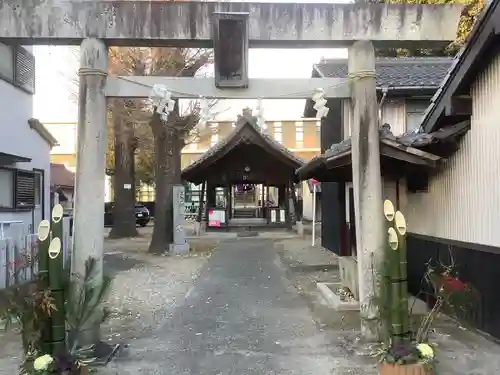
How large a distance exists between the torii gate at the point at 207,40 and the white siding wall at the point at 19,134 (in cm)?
598

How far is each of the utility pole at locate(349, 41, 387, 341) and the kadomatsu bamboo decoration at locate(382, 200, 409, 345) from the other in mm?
1472

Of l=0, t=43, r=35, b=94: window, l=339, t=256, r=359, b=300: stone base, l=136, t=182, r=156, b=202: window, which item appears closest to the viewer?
l=339, t=256, r=359, b=300: stone base

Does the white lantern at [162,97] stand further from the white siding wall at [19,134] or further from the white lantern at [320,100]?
the white siding wall at [19,134]

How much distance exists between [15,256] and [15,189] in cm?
259

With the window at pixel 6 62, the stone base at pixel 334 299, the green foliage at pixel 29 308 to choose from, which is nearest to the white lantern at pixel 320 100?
the stone base at pixel 334 299

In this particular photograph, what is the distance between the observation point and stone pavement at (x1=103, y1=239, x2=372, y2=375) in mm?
6418

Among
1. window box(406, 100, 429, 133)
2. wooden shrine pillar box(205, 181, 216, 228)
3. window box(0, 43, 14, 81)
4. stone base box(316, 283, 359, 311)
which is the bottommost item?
stone base box(316, 283, 359, 311)

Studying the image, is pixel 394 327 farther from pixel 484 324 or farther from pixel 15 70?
pixel 15 70

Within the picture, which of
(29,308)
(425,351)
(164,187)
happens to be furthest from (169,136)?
(425,351)

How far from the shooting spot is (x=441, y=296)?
5621 mm

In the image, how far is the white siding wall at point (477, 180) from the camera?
276 inches

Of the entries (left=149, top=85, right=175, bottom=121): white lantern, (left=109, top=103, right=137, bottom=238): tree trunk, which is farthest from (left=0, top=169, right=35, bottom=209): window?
(left=109, top=103, right=137, bottom=238): tree trunk

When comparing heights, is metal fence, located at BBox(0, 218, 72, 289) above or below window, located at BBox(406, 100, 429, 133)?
below

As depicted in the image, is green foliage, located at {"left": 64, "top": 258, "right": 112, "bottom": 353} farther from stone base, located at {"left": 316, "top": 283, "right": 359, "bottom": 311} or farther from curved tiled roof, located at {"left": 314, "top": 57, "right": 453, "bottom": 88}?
curved tiled roof, located at {"left": 314, "top": 57, "right": 453, "bottom": 88}
